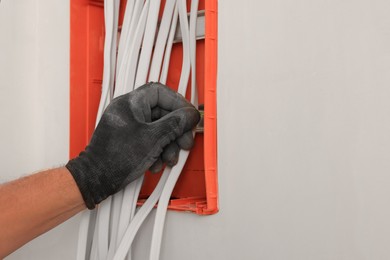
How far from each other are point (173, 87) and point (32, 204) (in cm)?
38

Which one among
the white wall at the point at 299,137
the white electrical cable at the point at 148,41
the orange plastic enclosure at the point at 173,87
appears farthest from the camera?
the white electrical cable at the point at 148,41

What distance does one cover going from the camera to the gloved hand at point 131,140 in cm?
100

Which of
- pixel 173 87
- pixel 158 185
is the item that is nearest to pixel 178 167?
pixel 158 185

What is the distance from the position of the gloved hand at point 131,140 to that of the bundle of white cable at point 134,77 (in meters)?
0.05

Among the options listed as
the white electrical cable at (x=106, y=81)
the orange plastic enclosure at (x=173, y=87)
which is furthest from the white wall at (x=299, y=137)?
the white electrical cable at (x=106, y=81)

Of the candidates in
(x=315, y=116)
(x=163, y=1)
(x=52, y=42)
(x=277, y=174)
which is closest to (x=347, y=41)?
(x=315, y=116)

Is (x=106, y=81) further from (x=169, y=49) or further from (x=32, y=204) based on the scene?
(x=32, y=204)

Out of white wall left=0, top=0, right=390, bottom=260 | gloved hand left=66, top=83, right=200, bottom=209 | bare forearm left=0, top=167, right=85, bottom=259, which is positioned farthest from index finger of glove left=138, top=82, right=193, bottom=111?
bare forearm left=0, top=167, right=85, bottom=259

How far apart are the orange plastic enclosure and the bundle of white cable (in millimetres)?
35

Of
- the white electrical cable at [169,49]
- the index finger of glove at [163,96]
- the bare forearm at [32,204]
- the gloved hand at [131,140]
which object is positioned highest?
the white electrical cable at [169,49]

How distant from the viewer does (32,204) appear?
102 cm

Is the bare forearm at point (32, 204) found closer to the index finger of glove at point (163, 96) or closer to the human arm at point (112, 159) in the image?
the human arm at point (112, 159)

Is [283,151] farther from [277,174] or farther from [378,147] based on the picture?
[378,147]

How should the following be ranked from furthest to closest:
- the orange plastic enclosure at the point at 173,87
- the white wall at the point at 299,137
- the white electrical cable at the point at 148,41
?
the white electrical cable at the point at 148,41 < the orange plastic enclosure at the point at 173,87 < the white wall at the point at 299,137
